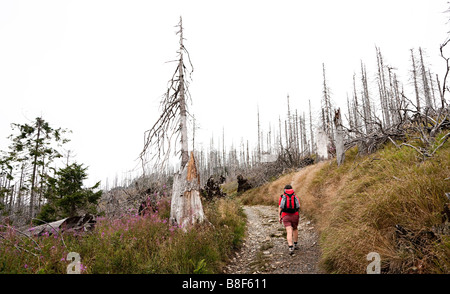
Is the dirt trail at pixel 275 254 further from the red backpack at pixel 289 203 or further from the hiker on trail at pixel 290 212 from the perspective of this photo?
the red backpack at pixel 289 203

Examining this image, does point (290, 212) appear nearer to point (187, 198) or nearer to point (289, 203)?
point (289, 203)

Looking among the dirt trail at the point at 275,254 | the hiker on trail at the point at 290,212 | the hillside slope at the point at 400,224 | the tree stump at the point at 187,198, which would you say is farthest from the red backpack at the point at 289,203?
the tree stump at the point at 187,198

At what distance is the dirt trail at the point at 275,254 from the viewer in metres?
4.25

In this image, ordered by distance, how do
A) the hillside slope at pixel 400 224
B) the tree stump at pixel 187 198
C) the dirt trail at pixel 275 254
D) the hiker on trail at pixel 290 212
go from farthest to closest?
the tree stump at pixel 187 198 → the hiker on trail at pixel 290 212 → the dirt trail at pixel 275 254 → the hillside slope at pixel 400 224

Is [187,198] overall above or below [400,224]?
above

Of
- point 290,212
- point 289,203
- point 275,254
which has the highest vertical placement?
point 289,203

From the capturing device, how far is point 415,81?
927 inches

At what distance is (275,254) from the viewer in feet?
16.8

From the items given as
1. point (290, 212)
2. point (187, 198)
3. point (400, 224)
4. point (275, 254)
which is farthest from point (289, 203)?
point (187, 198)

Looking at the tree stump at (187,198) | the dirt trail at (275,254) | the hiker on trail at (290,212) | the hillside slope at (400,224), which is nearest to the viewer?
the hillside slope at (400,224)

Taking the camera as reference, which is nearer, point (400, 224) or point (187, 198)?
point (400, 224)
